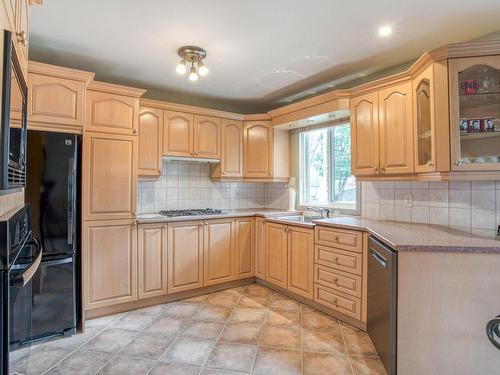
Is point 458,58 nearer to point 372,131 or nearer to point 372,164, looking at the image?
point 372,131

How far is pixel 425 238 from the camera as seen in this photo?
1.94 m

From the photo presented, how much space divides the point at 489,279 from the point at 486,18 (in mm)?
1766

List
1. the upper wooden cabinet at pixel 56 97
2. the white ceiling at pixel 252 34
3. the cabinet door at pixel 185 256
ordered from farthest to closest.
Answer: the cabinet door at pixel 185 256
the upper wooden cabinet at pixel 56 97
the white ceiling at pixel 252 34

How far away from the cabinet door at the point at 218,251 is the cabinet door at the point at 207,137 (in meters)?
0.84

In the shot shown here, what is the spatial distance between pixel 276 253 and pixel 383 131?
65.5 inches

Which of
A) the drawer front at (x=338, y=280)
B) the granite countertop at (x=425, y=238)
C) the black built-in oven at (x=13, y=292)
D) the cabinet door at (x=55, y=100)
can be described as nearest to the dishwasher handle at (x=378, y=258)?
the granite countertop at (x=425, y=238)

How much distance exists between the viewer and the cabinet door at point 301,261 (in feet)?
9.45

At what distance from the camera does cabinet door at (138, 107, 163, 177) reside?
3.10 meters

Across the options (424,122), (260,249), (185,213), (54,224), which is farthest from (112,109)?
(424,122)

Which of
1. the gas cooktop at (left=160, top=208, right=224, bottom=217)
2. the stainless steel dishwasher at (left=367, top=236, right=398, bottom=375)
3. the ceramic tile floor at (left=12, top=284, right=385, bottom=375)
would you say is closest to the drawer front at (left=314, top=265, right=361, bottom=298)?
the stainless steel dishwasher at (left=367, top=236, right=398, bottom=375)

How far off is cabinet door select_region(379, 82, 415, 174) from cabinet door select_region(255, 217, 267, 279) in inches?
58.9

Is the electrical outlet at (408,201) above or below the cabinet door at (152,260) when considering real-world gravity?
above

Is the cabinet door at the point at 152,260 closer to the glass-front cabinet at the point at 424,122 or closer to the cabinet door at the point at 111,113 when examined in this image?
the cabinet door at the point at 111,113

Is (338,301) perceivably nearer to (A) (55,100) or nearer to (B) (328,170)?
(B) (328,170)
